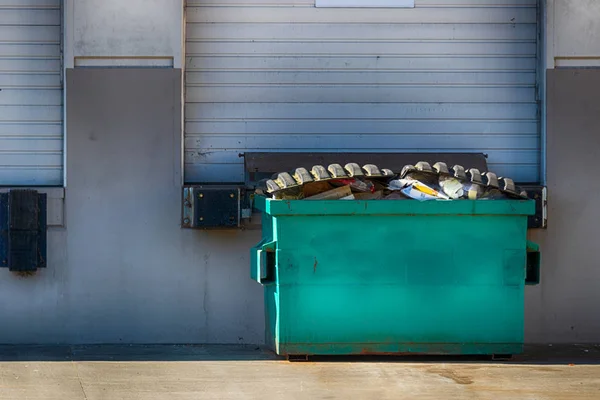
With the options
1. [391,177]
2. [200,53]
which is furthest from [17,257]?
[391,177]

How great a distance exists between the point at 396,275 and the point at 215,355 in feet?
6.29

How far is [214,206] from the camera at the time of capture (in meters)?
9.34

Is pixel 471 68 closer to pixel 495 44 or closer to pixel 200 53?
pixel 495 44

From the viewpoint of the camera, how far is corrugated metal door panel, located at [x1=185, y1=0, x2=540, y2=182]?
32.0ft

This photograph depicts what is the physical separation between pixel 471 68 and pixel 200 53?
2720 mm

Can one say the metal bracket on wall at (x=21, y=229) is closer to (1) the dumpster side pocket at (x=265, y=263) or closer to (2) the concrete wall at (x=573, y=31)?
(1) the dumpster side pocket at (x=265, y=263)

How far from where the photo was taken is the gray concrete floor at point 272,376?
24.1ft

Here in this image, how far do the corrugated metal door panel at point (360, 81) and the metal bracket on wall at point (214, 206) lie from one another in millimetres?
416

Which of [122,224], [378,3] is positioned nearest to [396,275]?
[122,224]

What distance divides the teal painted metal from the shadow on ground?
0.84ft

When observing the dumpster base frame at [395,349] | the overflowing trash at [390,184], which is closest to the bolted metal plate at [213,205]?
the overflowing trash at [390,184]

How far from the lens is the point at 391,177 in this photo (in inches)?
335

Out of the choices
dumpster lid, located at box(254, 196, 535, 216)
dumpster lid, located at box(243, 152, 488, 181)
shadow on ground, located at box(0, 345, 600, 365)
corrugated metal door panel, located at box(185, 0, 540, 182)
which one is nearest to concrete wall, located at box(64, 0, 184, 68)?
corrugated metal door panel, located at box(185, 0, 540, 182)

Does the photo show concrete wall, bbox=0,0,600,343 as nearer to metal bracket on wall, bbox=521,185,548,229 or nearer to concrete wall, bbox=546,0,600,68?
metal bracket on wall, bbox=521,185,548,229
